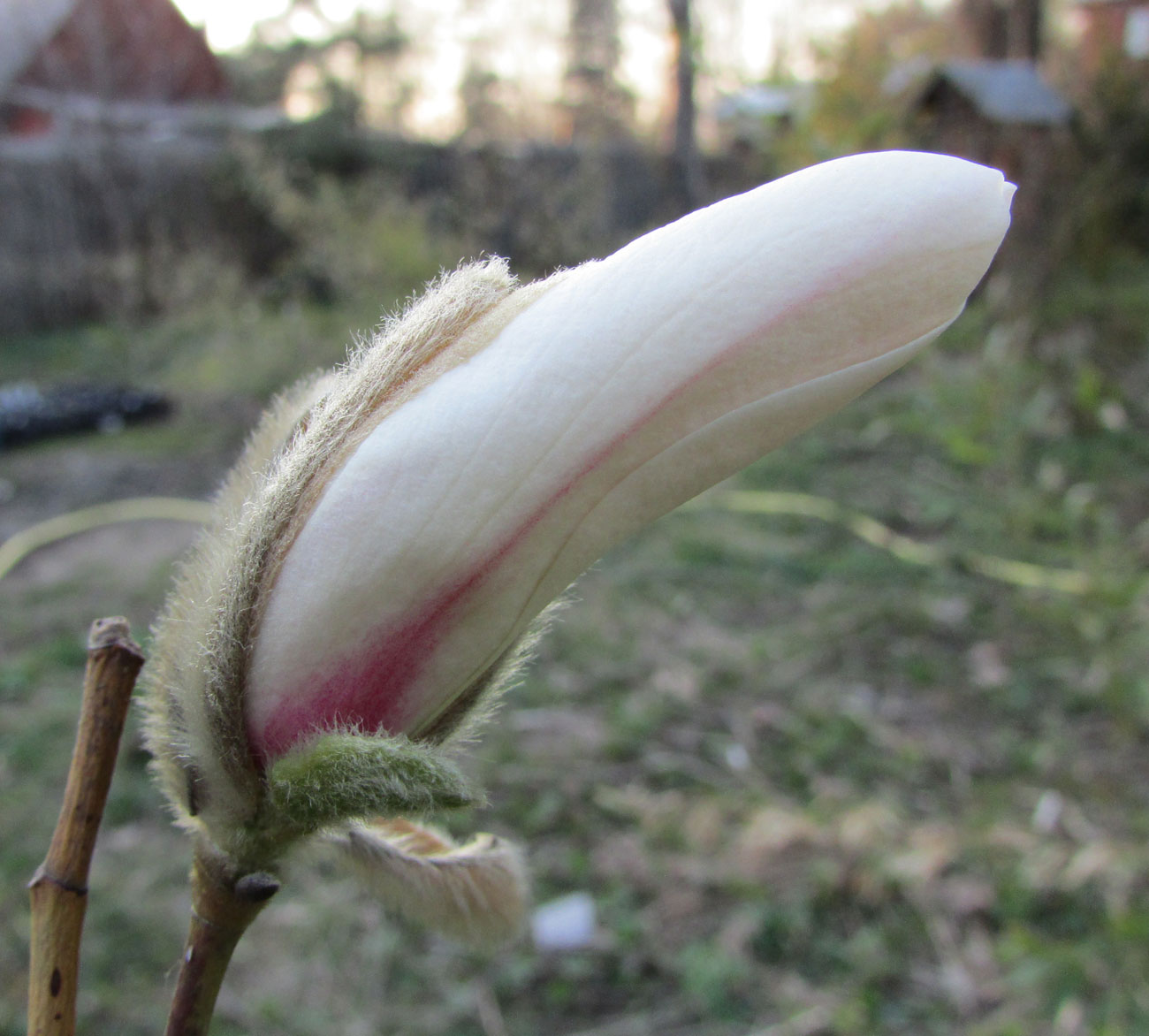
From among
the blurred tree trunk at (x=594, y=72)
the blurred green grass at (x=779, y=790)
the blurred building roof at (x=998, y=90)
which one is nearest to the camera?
the blurred green grass at (x=779, y=790)

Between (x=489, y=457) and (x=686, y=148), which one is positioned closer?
(x=489, y=457)

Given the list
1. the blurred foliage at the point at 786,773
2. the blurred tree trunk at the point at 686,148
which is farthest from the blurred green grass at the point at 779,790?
the blurred tree trunk at the point at 686,148

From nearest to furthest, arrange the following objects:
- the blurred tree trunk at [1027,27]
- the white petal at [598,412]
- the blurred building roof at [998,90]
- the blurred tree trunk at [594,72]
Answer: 1. the white petal at [598,412]
2. the blurred building roof at [998,90]
3. the blurred tree trunk at [1027,27]
4. the blurred tree trunk at [594,72]

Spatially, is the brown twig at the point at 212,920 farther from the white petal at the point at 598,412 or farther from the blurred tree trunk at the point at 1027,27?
the blurred tree trunk at the point at 1027,27

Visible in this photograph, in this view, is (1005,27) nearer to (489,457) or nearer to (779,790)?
(779,790)

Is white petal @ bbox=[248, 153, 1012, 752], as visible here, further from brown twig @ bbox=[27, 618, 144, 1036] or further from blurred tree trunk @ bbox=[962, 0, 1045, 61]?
blurred tree trunk @ bbox=[962, 0, 1045, 61]

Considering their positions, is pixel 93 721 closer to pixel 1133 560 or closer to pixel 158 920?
pixel 158 920

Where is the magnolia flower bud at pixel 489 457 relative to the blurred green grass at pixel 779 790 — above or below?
above

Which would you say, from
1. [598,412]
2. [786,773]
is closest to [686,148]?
[786,773]

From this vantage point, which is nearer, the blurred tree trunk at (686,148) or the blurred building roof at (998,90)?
the blurred building roof at (998,90)
